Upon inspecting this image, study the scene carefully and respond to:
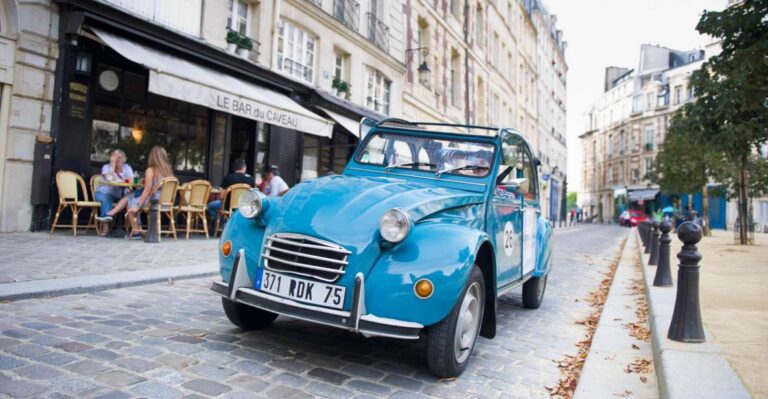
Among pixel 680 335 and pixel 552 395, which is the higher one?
pixel 680 335

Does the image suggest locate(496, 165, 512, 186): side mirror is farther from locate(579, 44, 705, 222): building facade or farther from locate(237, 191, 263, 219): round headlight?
locate(579, 44, 705, 222): building facade

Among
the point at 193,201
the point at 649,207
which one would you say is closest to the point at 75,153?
the point at 193,201

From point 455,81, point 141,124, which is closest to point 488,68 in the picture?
point 455,81

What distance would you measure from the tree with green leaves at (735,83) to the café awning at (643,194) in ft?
126

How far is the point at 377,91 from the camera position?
17719 mm

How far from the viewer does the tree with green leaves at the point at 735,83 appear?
29.5 ft

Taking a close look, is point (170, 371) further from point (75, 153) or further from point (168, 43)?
point (168, 43)

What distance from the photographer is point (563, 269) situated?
30.8 ft

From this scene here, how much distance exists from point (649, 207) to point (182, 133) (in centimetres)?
4824

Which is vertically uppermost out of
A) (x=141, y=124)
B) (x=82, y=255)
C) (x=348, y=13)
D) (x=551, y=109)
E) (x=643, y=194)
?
(x=551, y=109)

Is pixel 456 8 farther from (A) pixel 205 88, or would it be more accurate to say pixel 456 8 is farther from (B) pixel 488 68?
(A) pixel 205 88

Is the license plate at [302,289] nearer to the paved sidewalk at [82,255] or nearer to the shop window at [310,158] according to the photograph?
the paved sidewalk at [82,255]

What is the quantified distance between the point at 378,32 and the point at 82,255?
13444mm

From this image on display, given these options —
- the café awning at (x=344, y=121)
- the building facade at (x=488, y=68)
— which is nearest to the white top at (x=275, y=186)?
the café awning at (x=344, y=121)
